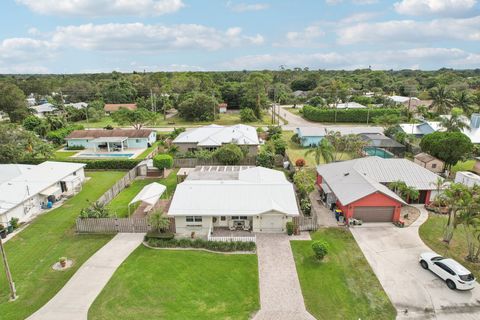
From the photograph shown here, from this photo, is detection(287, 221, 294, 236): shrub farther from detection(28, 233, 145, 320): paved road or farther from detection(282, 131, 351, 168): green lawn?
detection(282, 131, 351, 168): green lawn

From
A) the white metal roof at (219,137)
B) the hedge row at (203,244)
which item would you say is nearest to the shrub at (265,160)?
the white metal roof at (219,137)

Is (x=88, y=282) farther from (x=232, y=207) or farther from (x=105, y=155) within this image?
(x=105, y=155)

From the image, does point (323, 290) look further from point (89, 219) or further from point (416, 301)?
point (89, 219)

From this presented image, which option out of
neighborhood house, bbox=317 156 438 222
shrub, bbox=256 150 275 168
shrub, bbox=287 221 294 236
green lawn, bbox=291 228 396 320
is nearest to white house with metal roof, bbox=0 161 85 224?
shrub, bbox=256 150 275 168

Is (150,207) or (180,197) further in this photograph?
(150,207)

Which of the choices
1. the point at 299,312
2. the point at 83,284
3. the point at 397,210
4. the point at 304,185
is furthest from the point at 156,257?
the point at 397,210

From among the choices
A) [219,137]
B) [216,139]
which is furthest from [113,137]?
[219,137]
